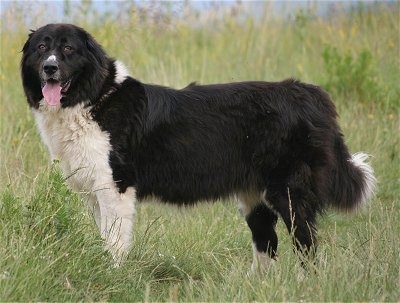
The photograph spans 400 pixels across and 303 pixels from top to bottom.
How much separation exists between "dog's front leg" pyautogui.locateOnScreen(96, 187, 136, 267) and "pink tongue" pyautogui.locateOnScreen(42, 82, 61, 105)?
73 cm

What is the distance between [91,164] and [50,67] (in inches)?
29.0

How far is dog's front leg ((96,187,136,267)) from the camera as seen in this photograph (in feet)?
18.0

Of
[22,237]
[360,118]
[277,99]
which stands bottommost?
[360,118]

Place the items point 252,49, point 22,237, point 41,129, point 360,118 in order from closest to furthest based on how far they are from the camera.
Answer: point 22,237
point 41,129
point 360,118
point 252,49

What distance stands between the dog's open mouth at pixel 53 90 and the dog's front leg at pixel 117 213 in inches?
29.0

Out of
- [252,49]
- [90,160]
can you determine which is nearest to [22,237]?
[90,160]

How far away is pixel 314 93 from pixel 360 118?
12.5 feet

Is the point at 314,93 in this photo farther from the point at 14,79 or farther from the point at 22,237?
the point at 14,79

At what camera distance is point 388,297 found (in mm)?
4441

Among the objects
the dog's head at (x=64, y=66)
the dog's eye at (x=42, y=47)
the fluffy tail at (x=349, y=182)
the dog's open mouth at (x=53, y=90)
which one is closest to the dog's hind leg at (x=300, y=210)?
the fluffy tail at (x=349, y=182)

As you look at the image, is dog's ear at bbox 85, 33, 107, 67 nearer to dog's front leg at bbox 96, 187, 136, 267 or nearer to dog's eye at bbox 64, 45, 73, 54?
dog's eye at bbox 64, 45, 73, 54

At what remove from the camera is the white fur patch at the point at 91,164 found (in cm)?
551

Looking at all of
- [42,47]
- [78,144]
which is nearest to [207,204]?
[78,144]

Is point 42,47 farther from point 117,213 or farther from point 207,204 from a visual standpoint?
point 207,204
